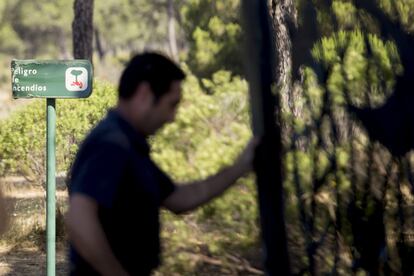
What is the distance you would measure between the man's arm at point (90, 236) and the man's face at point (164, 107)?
1.26 feet

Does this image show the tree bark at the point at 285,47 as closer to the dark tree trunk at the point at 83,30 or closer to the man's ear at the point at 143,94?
the man's ear at the point at 143,94

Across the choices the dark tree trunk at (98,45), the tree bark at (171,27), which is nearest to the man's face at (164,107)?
the tree bark at (171,27)

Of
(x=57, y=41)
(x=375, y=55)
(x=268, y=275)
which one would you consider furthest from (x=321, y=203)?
(x=57, y=41)

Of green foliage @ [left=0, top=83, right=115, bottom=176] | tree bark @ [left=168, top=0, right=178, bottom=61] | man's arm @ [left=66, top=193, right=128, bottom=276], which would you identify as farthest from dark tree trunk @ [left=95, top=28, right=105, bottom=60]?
man's arm @ [left=66, top=193, right=128, bottom=276]

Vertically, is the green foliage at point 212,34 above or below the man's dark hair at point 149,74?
above

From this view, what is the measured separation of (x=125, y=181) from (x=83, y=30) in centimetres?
1515

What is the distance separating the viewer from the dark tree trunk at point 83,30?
18359 mm

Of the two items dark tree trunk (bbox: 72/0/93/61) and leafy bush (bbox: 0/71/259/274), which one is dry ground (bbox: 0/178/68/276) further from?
dark tree trunk (bbox: 72/0/93/61)

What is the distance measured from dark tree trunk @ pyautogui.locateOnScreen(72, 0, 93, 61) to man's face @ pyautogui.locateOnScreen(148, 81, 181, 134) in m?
14.2

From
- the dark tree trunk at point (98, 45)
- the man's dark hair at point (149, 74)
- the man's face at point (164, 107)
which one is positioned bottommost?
the man's face at point (164, 107)

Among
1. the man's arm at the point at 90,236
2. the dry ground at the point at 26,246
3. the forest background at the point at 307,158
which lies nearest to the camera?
the man's arm at the point at 90,236

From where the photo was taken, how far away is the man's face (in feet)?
12.9

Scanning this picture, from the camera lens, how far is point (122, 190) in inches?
149

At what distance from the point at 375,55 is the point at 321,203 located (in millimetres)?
687
